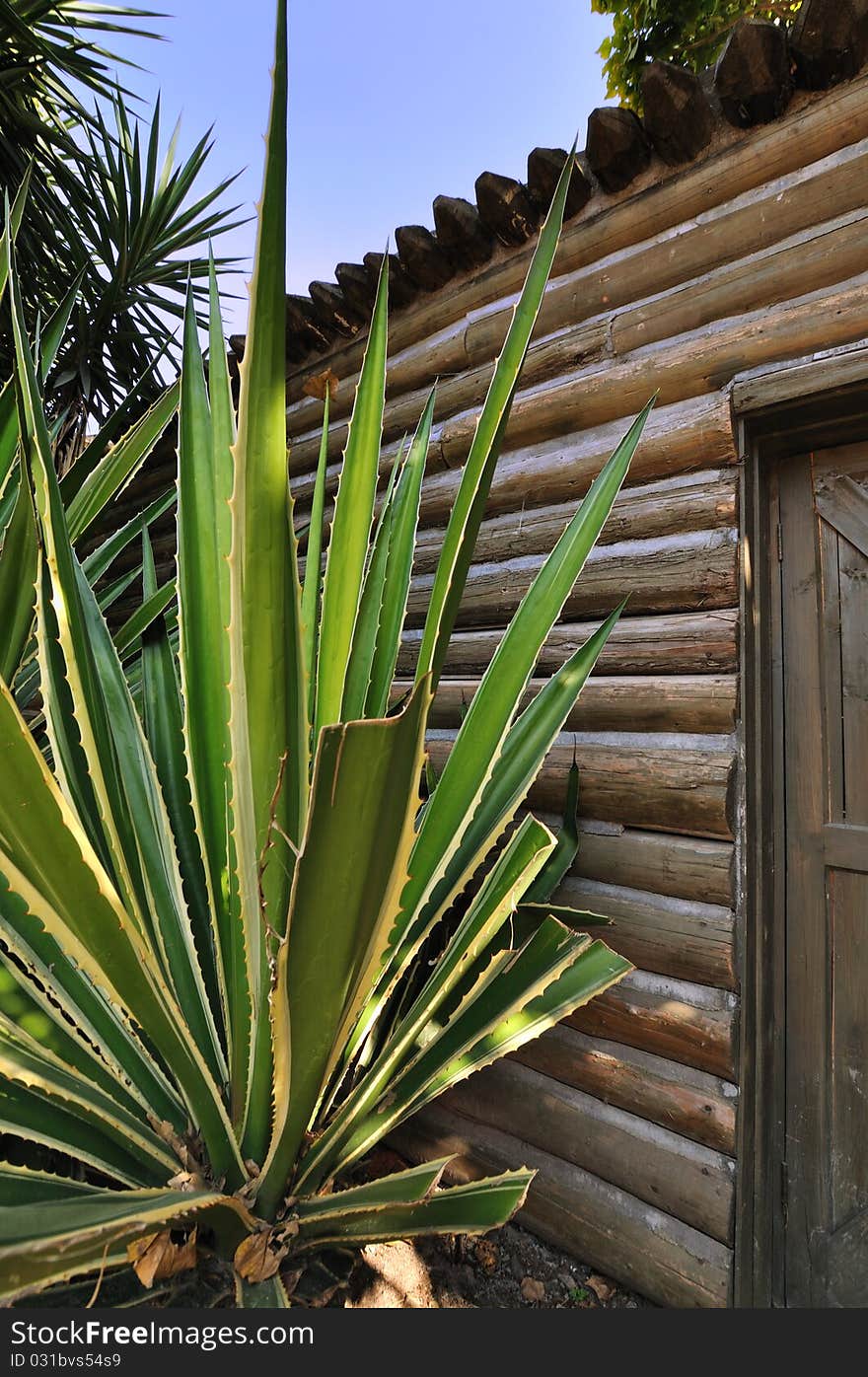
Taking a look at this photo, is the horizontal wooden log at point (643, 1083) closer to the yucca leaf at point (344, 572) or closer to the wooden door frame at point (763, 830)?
the wooden door frame at point (763, 830)

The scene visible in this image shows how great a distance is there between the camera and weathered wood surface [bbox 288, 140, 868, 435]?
145cm

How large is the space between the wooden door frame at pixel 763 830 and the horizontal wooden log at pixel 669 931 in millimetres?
37

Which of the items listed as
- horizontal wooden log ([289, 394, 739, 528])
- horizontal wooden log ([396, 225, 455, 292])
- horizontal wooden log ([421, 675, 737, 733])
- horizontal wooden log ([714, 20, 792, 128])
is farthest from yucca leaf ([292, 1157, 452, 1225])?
horizontal wooden log ([396, 225, 455, 292])

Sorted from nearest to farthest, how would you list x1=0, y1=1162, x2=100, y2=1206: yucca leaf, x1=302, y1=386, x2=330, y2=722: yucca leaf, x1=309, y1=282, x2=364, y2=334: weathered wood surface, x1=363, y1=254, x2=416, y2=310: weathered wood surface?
1. x1=0, y1=1162, x2=100, y2=1206: yucca leaf
2. x1=302, y1=386, x2=330, y2=722: yucca leaf
3. x1=363, y1=254, x2=416, y2=310: weathered wood surface
4. x1=309, y1=282, x2=364, y2=334: weathered wood surface

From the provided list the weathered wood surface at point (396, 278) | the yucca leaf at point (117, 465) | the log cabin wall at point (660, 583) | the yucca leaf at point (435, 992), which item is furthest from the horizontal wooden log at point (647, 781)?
the weathered wood surface at point (396, 278)

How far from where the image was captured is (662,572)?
62.2 inches

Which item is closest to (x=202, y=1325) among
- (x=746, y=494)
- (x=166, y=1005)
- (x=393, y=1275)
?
(x=166, y=1005)

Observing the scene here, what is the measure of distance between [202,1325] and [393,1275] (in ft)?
1.77

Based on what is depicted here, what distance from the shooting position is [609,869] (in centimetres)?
152

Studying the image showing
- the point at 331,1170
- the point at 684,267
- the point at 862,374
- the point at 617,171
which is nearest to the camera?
the point at 331,1170

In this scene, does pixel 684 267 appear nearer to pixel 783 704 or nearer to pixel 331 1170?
pixel 783 704

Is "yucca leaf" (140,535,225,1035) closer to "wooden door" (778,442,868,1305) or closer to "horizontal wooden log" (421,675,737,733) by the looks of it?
"horizontal wooden log" (421,675,737,733)

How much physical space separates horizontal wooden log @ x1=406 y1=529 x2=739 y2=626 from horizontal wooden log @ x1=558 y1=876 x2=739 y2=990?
0.62 m

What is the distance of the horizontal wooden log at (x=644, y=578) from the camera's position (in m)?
1.49
